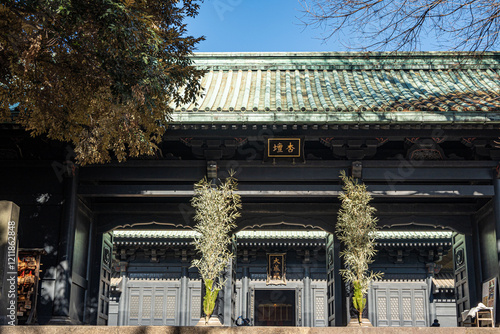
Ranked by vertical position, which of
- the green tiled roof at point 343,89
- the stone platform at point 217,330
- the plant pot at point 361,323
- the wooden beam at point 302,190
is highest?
the green tiled roof at point 343,89

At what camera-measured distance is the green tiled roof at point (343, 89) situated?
11.2 m

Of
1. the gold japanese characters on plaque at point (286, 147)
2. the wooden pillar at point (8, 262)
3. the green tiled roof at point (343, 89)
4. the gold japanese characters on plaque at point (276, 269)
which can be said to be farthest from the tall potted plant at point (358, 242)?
the gold japanese characters on plaque at point (276, 269)

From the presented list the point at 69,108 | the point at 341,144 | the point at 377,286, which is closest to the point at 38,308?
the point at 69,108

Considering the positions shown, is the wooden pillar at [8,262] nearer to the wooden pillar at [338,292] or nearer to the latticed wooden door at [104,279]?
the latticed wooden door at [104,279]

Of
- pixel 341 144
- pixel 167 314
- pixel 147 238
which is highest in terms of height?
pixel 341 144

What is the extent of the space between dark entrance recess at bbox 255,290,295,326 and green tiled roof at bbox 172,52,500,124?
9.58m

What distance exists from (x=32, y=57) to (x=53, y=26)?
20.5 inches

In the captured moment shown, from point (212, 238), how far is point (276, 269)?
905 cm

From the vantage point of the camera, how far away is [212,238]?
35.1 feet

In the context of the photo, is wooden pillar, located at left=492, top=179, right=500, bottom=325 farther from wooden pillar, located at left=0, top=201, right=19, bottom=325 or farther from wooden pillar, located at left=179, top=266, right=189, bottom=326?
wooden pillar, located at left=179, top=266, right=189, bottom=326

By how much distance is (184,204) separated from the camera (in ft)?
45.8

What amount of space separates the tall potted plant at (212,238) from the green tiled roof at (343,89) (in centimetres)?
144

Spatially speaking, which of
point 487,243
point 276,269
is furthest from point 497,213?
point 276,269

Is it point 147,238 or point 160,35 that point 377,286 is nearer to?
point 147,238
